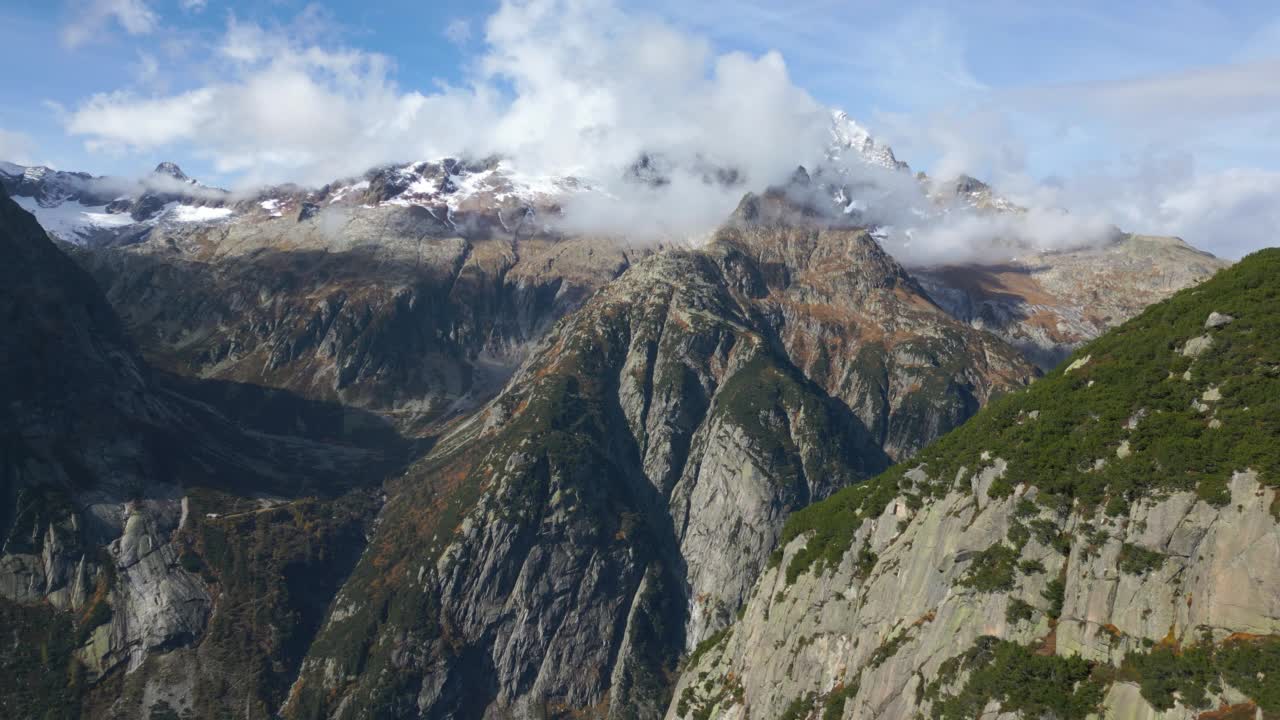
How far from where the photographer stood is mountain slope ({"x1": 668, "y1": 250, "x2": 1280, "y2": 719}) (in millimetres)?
82062

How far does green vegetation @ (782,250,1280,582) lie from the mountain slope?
243 millimetres

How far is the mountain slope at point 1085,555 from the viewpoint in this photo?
82062 mm

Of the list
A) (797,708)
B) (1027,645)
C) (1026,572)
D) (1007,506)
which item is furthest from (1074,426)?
(797,708)

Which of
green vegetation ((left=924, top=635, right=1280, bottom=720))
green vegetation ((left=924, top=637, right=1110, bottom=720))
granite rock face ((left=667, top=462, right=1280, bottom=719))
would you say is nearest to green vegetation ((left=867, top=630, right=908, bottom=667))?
granite rock face ((left=667, top=462, right=1280, bottom=719))

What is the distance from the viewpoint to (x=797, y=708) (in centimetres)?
12488

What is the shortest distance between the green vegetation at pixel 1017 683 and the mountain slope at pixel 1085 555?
0.19 m

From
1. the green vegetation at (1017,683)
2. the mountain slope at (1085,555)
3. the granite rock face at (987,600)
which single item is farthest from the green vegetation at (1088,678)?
the granite rock face at (987,600)

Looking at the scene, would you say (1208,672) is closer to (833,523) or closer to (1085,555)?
(1085,555)

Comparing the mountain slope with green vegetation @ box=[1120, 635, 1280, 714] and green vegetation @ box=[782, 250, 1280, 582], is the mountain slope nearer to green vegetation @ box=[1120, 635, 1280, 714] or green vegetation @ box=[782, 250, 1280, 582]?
green vegetation @ box=[1120, 635, 1280, 714]

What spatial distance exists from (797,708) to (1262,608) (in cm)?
5970

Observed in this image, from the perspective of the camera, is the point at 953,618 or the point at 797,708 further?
the point at 797,708

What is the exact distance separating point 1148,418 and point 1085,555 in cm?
1707

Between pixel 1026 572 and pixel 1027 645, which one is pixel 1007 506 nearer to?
pixel 1026 572

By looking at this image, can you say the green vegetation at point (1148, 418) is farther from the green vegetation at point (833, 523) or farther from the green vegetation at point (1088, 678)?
the green vegetation at point (1088, 678)
